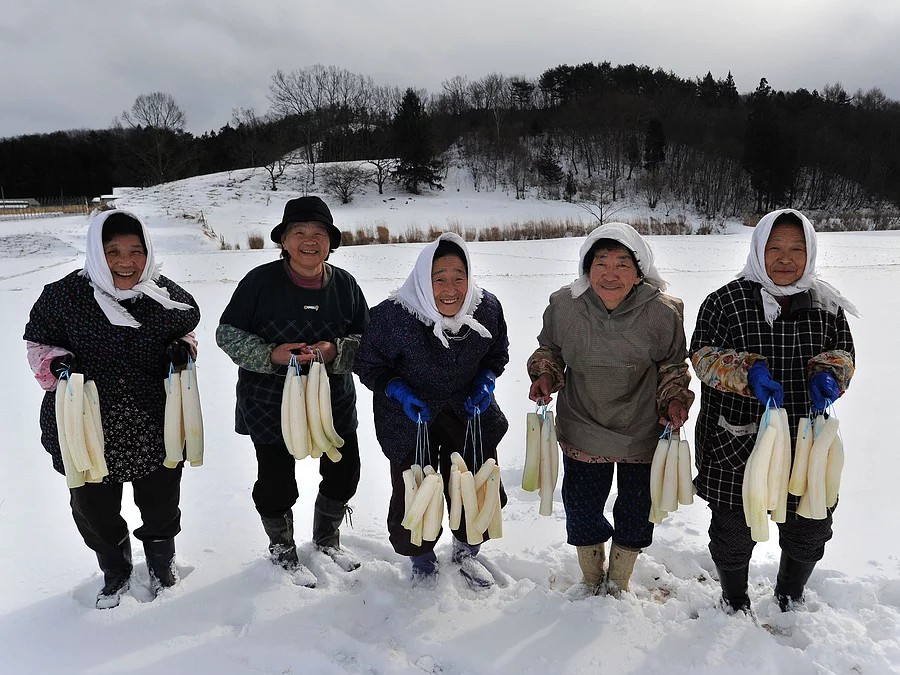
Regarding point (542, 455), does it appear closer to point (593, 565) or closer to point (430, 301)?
point (593, 565)

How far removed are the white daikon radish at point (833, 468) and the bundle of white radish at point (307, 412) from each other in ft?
6.55

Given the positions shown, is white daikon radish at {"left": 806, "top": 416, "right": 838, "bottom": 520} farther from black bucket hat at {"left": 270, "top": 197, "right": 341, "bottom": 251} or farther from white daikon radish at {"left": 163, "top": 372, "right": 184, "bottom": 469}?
white daikon radish at {"left": 163, "top": 372, "right": 184, "bottom": 469}

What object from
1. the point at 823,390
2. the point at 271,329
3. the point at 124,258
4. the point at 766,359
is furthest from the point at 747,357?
the point at 124,258

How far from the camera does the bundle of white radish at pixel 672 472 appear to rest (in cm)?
222

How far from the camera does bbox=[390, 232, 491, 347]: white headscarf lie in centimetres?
230

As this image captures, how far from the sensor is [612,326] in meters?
2.28

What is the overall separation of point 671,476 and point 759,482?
338 mm

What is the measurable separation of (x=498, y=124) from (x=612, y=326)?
4646 cm

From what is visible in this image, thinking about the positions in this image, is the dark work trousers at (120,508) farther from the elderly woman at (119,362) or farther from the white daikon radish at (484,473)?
the white daikon radish at (484,473)

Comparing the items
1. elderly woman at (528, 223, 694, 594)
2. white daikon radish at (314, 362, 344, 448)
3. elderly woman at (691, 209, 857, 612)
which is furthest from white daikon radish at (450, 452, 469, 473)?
elderly woman at (691, 209, 857, 612)

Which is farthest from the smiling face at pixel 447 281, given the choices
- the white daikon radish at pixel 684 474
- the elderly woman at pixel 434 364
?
the white daikon radish at pixel 684 474

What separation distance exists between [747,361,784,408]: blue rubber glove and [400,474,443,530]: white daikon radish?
126 centimetres

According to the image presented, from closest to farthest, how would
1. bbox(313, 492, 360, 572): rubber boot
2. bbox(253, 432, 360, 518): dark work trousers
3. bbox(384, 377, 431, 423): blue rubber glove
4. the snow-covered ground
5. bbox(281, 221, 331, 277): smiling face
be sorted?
the snow-covered ground < bbox(384, 377, 431, 423): blue rubber glove < bbox(281, 221, 331, 277): smiling face < bbox(253, 432, 360, 518): dark work trousers < bbox(313, 492, 360, 572): rubber boot

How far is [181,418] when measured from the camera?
2.40 m
